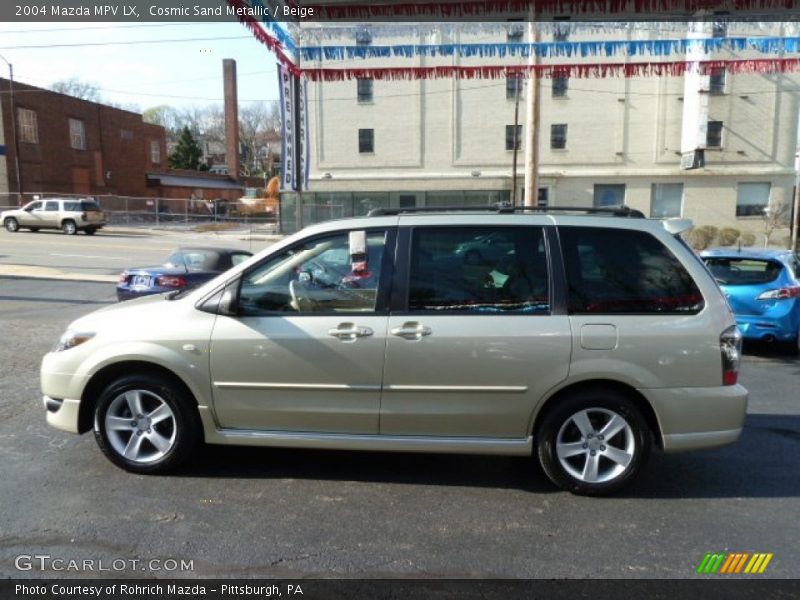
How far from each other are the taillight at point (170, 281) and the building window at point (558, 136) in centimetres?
3104

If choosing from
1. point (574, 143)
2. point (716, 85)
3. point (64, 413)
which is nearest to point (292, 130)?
point (64, 413)

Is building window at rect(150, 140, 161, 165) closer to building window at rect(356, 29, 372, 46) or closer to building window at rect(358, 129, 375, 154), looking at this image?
building window at rect(358, 129, 375, 154)

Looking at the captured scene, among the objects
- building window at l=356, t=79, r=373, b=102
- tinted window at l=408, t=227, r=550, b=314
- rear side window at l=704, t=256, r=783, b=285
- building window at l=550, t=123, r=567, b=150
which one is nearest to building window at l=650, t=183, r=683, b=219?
building window at l=550, t=123, r=567, b=150

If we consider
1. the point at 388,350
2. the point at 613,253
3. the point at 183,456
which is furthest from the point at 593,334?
the point at 183,456

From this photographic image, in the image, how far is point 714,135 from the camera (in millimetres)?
34469

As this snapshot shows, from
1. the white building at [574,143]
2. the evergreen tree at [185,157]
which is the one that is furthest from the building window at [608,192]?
the evergreen tree at [185,157]

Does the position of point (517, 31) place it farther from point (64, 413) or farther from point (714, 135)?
point (714, 135)

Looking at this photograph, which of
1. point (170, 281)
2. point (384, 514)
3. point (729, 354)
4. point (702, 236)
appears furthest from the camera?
point (702, 236)

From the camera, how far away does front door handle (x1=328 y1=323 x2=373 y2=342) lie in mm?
3789

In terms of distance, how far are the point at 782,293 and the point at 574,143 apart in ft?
98.3

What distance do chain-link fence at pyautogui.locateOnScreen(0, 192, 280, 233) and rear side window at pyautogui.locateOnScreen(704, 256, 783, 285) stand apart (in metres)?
32.8

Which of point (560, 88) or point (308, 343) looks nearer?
point (308, 343)

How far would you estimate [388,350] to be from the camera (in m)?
3.77

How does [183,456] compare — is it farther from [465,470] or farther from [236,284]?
[465,470]
